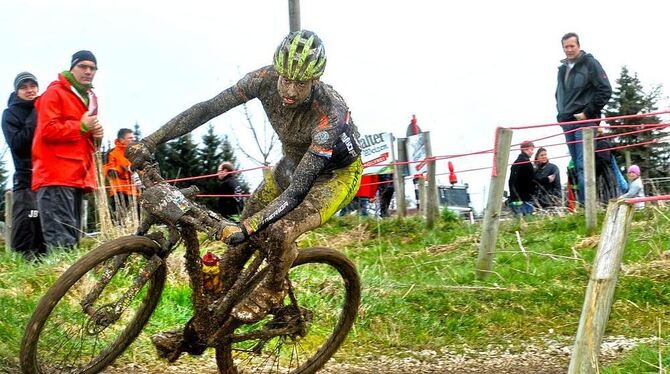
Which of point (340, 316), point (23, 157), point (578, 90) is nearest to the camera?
point (340, 316)

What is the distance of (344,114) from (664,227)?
16.7ft

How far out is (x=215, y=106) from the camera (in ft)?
18.6

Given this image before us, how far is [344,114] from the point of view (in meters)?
5.62

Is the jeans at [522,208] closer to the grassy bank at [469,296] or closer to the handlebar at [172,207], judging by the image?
the grassy bank at [469,296]

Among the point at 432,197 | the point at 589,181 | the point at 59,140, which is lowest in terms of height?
the point at 432,197

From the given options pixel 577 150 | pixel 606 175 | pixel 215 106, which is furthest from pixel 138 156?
pixel 606 175

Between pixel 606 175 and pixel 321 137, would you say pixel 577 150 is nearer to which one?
pixel 606 175

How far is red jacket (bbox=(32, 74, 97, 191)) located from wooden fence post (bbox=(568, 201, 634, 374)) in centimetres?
542

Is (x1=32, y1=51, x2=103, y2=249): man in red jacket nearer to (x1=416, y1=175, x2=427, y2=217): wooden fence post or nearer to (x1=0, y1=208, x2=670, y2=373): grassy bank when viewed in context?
(x1=0, y1=208, x2=670, y2=373): grassy bank

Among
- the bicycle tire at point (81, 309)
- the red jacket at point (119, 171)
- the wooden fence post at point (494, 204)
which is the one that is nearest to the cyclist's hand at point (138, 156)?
the bicycle tire at point (81, 309)

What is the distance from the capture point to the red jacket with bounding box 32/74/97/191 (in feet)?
26.5

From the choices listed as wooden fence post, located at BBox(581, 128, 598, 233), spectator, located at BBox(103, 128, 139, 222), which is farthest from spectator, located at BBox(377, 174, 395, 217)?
spectator, located at BBox(103, 128, 139, 222)

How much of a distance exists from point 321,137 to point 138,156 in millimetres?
1127

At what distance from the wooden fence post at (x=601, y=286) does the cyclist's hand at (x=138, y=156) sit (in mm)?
2657
